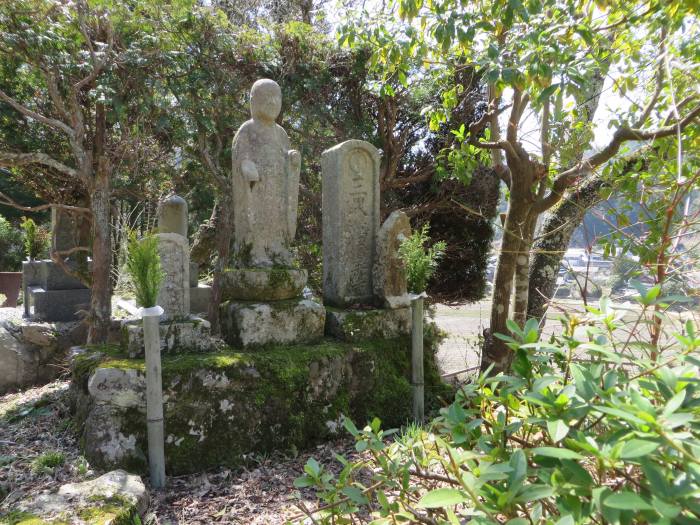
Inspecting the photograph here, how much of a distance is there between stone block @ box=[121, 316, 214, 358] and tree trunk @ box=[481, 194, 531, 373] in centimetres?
260

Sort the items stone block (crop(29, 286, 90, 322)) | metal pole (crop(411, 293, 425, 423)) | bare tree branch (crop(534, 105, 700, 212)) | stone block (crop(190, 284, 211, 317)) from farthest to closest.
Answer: stone block (crop(190, 284, 211, 317)), stone block (crop(29, 286, 90, 322)), metal pole (crop(411, 293, 425, 423)), bare tree branch (crop(534, 105, 700, 212))

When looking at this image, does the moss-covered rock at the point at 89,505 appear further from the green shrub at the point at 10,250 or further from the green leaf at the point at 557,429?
the green shrub at the point at 10,250

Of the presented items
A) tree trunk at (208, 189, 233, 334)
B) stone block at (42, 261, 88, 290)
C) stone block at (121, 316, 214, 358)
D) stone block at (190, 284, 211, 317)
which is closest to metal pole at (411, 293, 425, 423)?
stone block at (121, 316, 214, 358)

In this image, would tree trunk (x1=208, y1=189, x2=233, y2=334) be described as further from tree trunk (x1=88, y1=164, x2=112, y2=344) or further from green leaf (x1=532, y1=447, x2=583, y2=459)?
green leaf (x1=532, y1=447, x2=583, y2=459)

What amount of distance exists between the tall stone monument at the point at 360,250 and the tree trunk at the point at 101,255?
2.89 metres

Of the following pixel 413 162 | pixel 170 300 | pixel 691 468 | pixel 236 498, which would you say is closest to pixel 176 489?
pixel 236 498

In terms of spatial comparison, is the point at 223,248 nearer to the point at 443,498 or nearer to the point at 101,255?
the point at 101,255

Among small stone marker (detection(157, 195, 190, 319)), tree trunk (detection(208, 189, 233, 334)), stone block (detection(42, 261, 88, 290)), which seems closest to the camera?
small stone marker (detection(157, 195, 190, 319))

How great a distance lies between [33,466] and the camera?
3336 mm

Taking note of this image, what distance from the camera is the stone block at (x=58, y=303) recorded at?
731 cm

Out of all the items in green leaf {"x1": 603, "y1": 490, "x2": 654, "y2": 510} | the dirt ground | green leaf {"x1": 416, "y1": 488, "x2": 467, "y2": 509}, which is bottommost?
the dirt ground

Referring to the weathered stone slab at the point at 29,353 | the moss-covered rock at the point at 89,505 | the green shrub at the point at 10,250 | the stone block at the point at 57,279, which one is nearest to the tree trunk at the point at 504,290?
the moss-covered rock at the point at 89,505

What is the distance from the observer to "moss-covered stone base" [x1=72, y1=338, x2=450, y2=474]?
323 cm

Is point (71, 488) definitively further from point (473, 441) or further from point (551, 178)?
point (551, 178)
